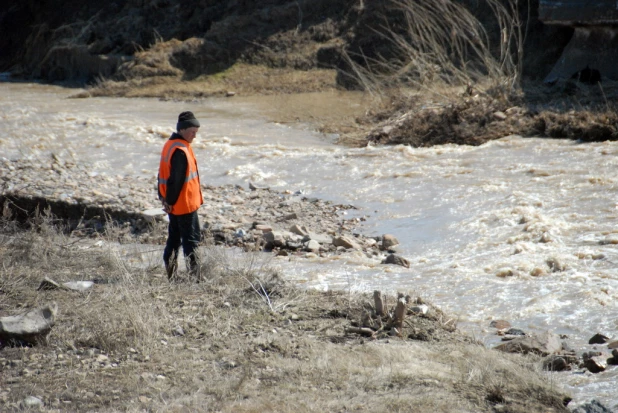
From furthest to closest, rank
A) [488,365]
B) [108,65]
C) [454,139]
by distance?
1. [108,65]
2. [454,139]
3. [488,365]

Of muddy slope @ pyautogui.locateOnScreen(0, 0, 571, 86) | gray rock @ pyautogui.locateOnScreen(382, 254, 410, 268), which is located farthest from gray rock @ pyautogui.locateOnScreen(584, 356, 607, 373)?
muddy slope @ pyautogui.locateOnScreen(0, 0, 571, 86)

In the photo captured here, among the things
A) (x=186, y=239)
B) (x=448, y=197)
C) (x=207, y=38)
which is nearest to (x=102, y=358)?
(x=186, y=239)

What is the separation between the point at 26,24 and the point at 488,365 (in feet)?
101

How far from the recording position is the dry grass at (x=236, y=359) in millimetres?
4117

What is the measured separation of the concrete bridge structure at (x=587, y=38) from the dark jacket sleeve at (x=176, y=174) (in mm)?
11561

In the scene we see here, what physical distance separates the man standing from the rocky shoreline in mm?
1384

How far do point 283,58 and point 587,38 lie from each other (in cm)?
924

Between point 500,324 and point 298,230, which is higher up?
point 500,324

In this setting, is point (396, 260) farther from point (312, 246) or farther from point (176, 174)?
point (176, 174)

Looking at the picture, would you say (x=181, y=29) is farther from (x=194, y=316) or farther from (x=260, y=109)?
(x=194, y=316)

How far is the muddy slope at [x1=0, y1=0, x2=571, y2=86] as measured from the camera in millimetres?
21984

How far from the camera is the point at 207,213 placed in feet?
30.3

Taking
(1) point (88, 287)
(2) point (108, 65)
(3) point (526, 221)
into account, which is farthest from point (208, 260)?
(2) point (108, 65)

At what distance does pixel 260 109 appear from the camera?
751 inches
